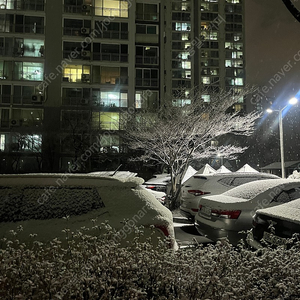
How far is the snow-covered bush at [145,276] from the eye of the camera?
301 cm

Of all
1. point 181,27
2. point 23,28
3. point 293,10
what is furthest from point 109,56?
point 181,27

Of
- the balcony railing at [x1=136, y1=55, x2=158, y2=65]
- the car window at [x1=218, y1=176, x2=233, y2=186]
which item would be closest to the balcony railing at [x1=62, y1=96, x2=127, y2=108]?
the balcony railing at [x1=136, y1=55, x2=158, y2=65]

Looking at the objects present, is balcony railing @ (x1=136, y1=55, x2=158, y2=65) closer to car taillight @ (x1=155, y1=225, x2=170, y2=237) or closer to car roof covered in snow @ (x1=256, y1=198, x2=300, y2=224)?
car roof covered in snow @ (x1=256, y1=198, x2=300, y2=224)

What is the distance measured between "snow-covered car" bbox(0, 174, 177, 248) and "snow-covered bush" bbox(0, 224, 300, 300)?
2.64 ft

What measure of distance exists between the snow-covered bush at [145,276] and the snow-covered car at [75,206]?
805 mm

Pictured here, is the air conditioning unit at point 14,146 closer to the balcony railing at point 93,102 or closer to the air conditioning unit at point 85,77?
the balcony railing at point 93,102

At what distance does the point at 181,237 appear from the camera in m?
9.24

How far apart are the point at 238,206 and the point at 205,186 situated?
139 inches

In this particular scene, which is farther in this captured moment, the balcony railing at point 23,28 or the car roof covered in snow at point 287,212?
the balcony railing at point 23,28

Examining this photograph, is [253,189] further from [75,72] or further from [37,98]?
[75,72]

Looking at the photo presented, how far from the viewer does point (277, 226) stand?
5164 mm

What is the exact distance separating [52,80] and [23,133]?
708 cm

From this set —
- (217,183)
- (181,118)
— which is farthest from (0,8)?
(217,183)

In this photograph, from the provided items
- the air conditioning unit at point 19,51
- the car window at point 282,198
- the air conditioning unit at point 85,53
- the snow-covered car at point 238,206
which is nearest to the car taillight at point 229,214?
Result: the snow-covered car at point 238,206
